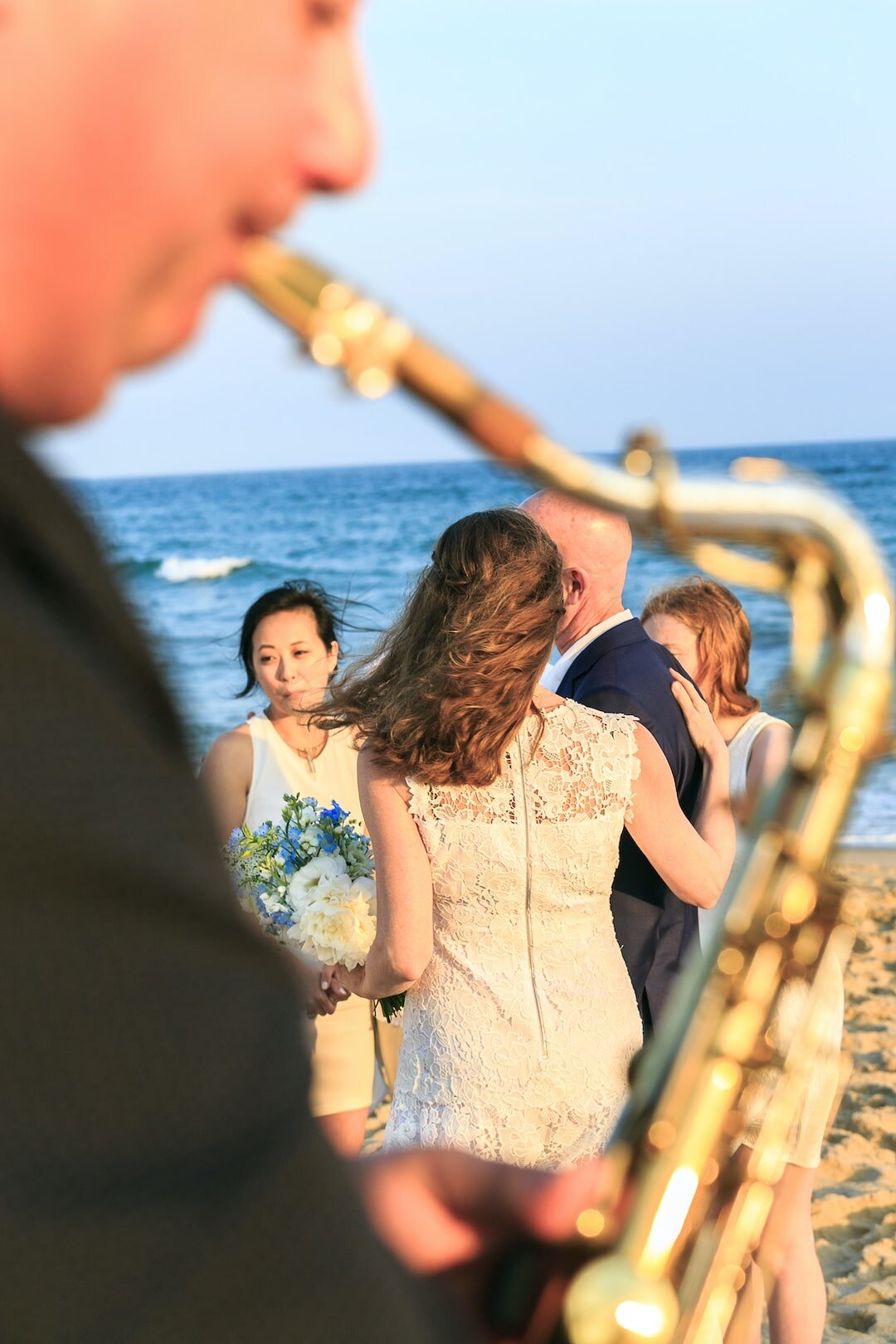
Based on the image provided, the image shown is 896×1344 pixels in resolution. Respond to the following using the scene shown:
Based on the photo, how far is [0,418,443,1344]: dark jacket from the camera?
0.58 metres

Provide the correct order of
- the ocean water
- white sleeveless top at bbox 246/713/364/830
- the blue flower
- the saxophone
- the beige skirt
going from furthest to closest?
the ocean water → white sleeveless top at bbox 246/713/364/830 → the beige skirt → the blue flower → the saxophone

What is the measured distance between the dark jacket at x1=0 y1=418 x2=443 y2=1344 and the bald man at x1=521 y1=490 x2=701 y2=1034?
3.14m

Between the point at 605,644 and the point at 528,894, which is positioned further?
the point at 605,644

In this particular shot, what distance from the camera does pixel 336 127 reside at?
2.43 feet

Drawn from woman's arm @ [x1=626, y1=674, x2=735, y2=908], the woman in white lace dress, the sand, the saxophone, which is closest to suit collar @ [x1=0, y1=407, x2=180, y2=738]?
the saxophone

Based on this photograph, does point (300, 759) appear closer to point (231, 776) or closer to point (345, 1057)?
point (231, 776)

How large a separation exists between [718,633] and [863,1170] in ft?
7.38

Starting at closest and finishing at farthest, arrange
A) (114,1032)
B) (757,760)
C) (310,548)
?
(114,1032) → (757,760) → (310,548)

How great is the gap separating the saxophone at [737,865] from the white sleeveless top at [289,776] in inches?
135

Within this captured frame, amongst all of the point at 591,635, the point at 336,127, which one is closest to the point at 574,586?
the point at 591,635

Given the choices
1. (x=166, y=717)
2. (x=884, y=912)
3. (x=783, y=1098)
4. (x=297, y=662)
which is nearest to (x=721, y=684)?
(x=297, y=662)

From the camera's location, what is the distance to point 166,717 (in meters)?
0.66

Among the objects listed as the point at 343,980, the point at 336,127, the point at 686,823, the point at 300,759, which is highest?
the point at 336,127

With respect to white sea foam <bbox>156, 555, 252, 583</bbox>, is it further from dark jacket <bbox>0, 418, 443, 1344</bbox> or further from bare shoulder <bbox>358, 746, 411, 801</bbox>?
dark jacket <bbox>0, 418, 443, 1344</bbox>
